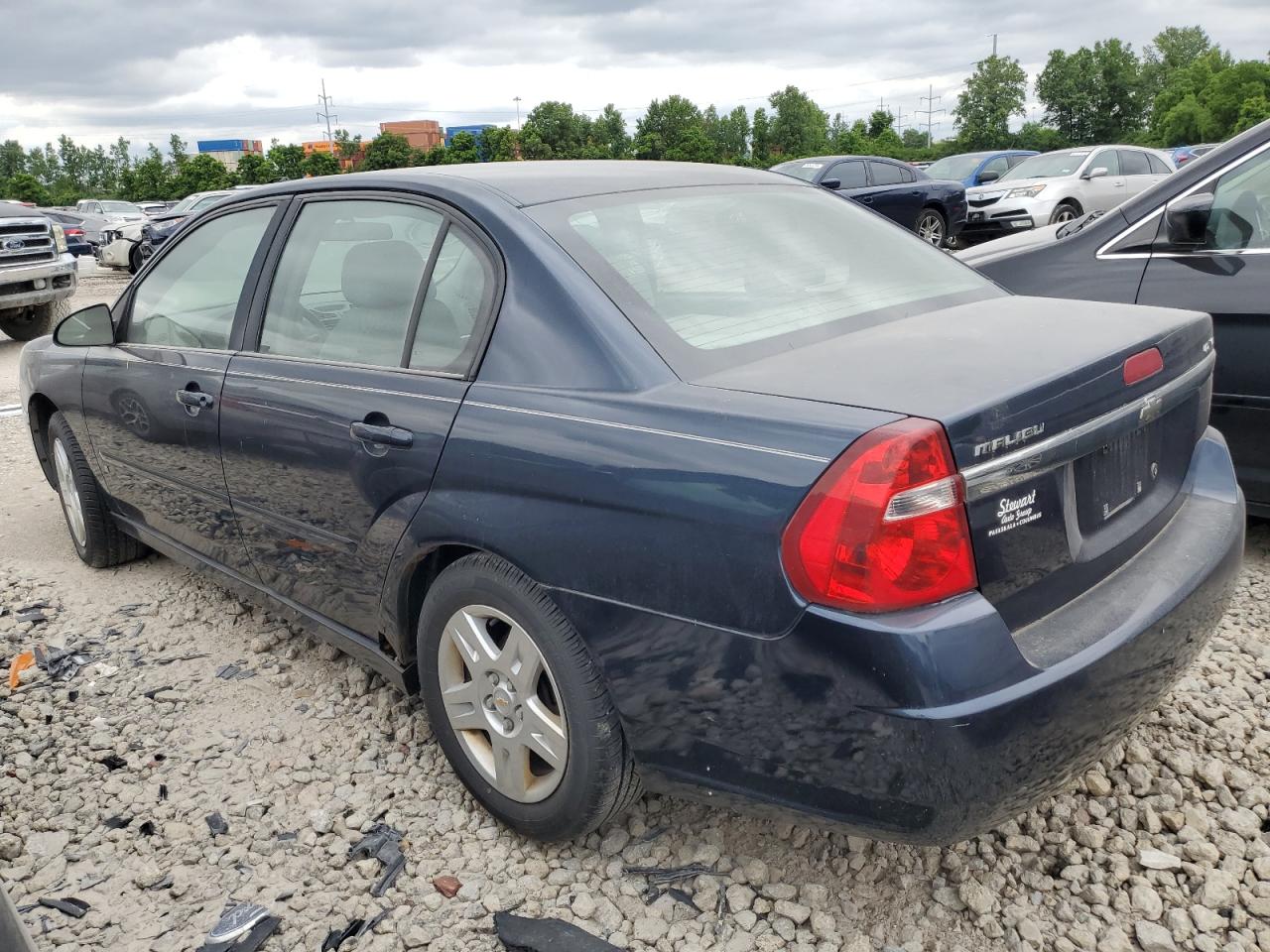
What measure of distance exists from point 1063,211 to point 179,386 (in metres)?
15.5

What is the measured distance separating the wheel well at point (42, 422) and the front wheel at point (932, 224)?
14.7 m

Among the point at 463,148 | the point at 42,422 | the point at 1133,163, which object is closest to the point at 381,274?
the point at 42,422

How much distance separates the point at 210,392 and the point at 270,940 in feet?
5.65

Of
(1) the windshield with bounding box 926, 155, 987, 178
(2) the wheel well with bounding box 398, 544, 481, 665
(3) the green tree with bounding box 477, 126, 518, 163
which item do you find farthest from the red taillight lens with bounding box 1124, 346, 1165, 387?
(3) the green tree with bounding box 477, 126, 518, 163

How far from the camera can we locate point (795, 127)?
230 ft

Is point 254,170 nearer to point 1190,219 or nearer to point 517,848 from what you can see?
point 1190,219

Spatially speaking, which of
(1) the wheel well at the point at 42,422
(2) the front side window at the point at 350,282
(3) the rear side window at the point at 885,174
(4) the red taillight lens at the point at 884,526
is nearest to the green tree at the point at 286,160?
(3) the rear side window at the point at 885,174

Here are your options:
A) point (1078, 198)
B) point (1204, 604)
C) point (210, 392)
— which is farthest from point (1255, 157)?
point (1078, 198)

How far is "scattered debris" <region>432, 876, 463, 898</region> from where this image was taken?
2.51 m

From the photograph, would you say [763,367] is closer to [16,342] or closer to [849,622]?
[849,622]

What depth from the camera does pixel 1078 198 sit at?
53.4 feet

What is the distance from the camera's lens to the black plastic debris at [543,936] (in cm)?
230

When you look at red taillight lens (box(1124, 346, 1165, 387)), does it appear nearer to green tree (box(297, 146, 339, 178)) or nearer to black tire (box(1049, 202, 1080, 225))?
black tire (box(1049, 202, 1080, 225))

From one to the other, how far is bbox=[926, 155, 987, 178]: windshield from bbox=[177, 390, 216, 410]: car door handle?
1840cm
